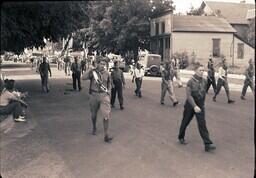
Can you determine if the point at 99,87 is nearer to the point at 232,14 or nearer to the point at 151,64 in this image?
the point at 151,64

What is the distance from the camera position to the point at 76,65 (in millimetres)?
21438

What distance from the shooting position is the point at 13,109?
10.9 m

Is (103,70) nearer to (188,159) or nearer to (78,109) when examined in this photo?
(188,159)

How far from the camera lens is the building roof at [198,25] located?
48094 millimetres

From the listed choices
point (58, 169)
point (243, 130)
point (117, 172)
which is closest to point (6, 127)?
point (58, 169)

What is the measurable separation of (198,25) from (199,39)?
1.58m

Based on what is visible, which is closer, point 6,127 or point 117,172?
point 117,172

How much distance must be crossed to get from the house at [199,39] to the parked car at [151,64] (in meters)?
11.2

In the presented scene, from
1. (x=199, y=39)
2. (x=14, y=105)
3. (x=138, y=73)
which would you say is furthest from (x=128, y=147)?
(x=199, y=39)

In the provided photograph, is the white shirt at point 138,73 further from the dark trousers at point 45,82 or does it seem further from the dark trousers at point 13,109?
the dark trousers at point 13,109

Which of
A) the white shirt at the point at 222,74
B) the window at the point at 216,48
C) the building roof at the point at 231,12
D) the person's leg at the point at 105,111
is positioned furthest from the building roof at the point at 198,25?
the person's leg at the point at 105,111

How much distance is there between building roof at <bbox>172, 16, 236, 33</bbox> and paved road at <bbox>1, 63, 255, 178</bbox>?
1376 inches

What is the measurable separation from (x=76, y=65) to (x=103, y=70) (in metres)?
12.2

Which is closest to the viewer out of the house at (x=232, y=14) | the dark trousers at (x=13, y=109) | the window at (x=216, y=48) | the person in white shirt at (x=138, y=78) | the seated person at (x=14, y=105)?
the seated person at (x=14, y=105)
